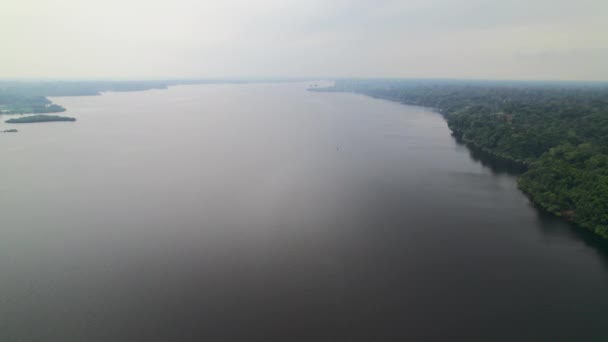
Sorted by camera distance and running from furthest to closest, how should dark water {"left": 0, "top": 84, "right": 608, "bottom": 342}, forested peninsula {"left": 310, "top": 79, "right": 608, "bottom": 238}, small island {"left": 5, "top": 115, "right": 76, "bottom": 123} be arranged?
small island {"left": 5, "top": 115, "right": 76, "bottom": 123} → forested peninsula {"left": 310, "top": 79, "right": 608, "bottom": 238} → dark water {"left": 0, "top": 84, "right": 608, "bottom": 342}

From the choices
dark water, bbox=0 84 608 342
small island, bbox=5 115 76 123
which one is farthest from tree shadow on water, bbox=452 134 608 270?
small island, bbox=5 115 76 123

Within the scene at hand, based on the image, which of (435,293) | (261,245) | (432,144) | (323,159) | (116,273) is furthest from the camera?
(432,144)

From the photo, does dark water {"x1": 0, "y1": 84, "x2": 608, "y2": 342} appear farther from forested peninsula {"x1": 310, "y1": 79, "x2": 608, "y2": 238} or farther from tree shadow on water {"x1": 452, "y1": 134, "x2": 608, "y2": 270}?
forested peninsula {"x1": 310, "y1": 79, "x2": 608, "y2": 238}

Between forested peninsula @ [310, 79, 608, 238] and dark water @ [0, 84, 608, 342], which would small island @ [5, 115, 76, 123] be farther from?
forested peninsula @ [310, 79, 608, 238]

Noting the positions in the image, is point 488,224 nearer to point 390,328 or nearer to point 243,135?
point 390,328

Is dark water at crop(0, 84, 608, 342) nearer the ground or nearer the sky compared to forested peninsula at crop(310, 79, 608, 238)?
nearer the ground

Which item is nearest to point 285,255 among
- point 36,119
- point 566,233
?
point 566,233

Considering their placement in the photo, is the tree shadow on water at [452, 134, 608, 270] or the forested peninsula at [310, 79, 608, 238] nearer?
the tree shadow on water at [452, 134, 608, 270]

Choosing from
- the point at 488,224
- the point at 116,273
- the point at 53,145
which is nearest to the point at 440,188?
the point at 488,224

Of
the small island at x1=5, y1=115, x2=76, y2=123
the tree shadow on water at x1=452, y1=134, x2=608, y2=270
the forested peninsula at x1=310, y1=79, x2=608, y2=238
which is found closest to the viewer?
the tree shadow on water at x1=452, y1=134, x2=608, y2=270

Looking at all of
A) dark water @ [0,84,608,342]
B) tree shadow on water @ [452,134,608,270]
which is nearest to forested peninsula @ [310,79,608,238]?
tree shadow on water @ [452,134,608,270]
